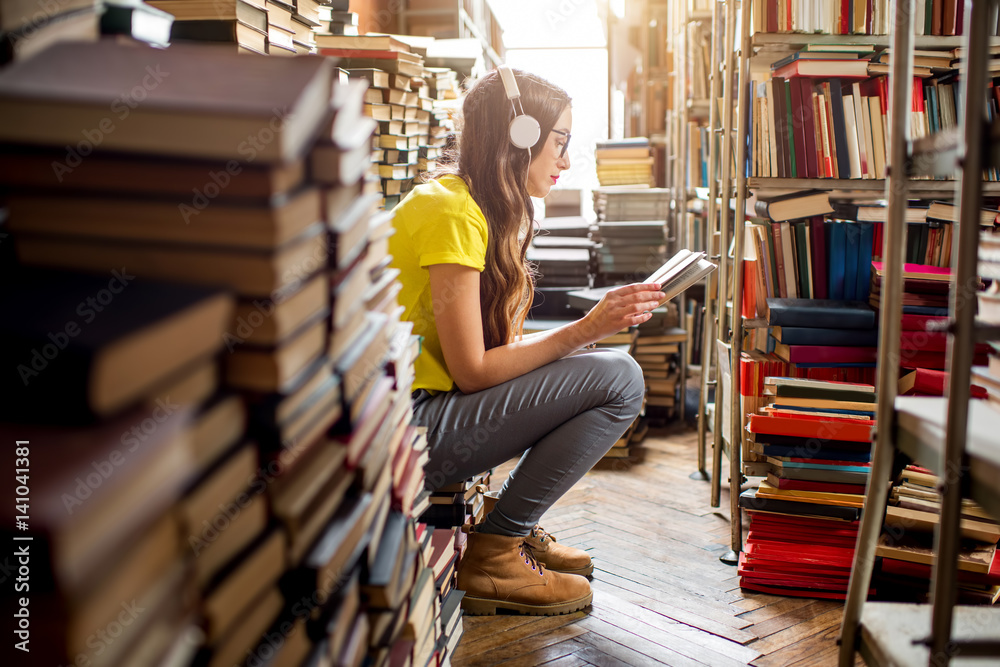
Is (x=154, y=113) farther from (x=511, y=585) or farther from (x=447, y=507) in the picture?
(x=511, y=585)

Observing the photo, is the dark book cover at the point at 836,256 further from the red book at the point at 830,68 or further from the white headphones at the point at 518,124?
the white headphones at the point at 518,124

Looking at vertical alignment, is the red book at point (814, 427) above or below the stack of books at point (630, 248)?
below

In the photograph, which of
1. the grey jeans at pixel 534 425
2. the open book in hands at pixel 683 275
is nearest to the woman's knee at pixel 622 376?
the grey jeans at pixel 534 425

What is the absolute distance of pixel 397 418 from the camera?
96 cm

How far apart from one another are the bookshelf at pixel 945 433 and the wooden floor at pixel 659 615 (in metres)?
Answer: 0.59

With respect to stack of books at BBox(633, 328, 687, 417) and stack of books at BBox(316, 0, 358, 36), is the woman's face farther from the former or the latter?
stack of books at BBox(633, 328, 687, 417)

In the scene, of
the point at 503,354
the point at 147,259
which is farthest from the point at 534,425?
the point at 147,259

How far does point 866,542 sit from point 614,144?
9.63 ft

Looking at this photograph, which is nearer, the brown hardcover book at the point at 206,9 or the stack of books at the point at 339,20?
the brown hardcover book at the point at 206,9

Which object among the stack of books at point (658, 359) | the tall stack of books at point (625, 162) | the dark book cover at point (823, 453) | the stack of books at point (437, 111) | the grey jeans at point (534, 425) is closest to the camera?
the grey jeans at point (534, 425)

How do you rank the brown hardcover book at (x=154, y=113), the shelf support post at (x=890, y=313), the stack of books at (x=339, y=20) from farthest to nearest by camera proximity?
the stack of books at (x=339, y=20)
the shelf support post at (x=890, y=313)
the brown hardcover book at (x=154, y=113)

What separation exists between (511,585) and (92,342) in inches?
50.4

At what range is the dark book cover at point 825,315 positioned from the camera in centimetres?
171

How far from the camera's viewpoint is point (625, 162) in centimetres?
361
